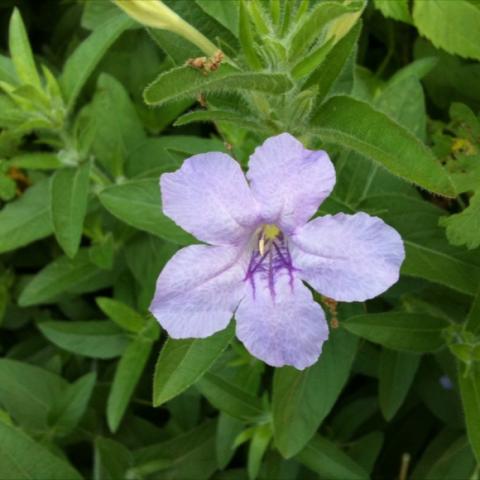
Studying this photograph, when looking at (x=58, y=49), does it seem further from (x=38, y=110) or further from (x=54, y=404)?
(x=54, y=404)

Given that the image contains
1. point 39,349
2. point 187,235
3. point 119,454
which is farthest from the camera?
point 39,349

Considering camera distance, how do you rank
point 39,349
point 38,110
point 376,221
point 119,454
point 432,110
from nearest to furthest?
point 376,221 → point 38,110 → point 119,454 → point 432,110 → point 39,349

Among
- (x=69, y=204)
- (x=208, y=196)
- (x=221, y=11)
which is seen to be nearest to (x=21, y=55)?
(x=69, y=204)

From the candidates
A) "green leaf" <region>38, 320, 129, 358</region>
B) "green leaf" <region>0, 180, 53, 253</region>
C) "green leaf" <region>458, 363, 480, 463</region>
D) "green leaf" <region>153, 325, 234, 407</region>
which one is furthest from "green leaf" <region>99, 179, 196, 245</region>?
"green leaf" <region>458, 363, 480, 463</region>

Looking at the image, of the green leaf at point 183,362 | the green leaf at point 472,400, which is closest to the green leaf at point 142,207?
the green leaf at point 183,362

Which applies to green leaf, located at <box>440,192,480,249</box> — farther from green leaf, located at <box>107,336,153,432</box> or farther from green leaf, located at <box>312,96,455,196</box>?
green leaf, located at <box>107,336,153,432</box>

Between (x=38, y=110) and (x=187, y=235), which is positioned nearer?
(x=187, y=235)

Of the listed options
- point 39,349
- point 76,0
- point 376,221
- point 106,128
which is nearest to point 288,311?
point 376,221
